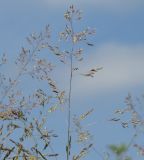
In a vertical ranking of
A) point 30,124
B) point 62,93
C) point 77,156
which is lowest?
point 77,156

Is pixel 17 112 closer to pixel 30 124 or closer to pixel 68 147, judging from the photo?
pixel 30 124

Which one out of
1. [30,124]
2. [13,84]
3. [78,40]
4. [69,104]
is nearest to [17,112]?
[30,124]

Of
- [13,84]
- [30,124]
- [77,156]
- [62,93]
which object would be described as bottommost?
[77,156]

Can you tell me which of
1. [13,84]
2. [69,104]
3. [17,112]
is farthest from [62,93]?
[13,84]

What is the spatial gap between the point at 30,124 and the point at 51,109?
0.91ft

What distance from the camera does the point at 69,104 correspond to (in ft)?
11.5

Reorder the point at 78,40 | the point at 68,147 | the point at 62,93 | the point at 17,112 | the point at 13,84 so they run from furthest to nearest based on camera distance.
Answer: the point at 13,84 < the point at 78,40 < the point at 62,93 < the point at 17,112 < the point at 68,147

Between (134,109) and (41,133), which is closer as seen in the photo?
(41,133)

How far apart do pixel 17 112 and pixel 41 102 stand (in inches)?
16.4

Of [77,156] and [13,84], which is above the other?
[13,84]

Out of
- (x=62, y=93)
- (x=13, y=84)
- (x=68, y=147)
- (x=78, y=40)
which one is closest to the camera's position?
(x=68, y=147)

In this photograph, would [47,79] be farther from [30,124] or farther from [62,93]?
[30,124]

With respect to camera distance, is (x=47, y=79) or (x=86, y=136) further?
(x=47, y=79)

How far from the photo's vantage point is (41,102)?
379 cm
